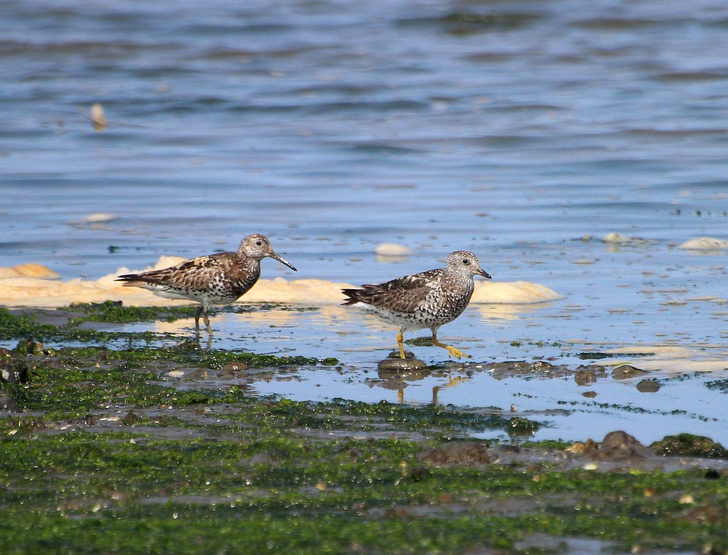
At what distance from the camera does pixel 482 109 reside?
2388cm

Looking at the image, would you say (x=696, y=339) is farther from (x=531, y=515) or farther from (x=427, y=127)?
(x=427, y=127)

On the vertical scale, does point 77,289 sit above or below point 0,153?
below

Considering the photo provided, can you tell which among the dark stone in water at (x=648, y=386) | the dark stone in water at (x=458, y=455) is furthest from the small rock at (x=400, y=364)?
the dark stone in water at (x=458, y=455)

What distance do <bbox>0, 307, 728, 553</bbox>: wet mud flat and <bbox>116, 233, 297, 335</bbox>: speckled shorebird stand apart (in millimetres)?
2753

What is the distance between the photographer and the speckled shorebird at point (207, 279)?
1010cm

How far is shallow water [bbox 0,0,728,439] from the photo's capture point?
1013 cm

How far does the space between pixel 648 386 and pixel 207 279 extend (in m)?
4.52

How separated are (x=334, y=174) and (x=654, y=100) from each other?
913cm

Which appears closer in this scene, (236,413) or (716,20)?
(236,413)

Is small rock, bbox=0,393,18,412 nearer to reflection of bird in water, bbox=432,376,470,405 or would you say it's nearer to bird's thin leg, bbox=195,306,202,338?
reflection of bird in water, bbox=432,376,470,405

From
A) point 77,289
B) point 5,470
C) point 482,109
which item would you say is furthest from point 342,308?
point 482,109

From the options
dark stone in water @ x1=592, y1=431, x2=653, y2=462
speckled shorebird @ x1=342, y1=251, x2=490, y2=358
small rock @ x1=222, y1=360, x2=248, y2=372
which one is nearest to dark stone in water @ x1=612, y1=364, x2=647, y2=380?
speckled shorebird @ x1=342, y1=251, x2=490, y2=358

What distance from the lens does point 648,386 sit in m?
7.08

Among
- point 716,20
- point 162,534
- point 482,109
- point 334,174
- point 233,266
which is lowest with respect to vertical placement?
point 162,534
